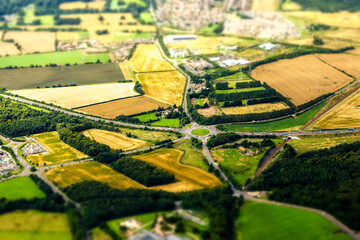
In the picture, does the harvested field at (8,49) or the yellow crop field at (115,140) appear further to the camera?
the harvested field at (8,49)

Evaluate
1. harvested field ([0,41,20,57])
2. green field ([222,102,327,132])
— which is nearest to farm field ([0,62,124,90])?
harvested field ([0,41,20,57])

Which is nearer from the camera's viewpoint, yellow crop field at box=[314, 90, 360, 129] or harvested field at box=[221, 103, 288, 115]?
yellow crop field at box=[314, 90, 360, 129]

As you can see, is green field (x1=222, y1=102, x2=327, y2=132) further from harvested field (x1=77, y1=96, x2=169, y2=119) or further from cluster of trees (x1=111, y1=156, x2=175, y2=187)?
cluster of trees (x1=111, y1=156, x2=175, y2=187)

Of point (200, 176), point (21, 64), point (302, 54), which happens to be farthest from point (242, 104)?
point (21, 64)

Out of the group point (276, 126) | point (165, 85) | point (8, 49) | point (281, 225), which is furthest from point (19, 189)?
point (8, 49)

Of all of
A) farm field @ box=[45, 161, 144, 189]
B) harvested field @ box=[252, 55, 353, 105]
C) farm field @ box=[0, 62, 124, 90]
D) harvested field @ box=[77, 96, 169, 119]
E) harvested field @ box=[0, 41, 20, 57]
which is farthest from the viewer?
harvested field @ box=[0, 41, 20, 57]

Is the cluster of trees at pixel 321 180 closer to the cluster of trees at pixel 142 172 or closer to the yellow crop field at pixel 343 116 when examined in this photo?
the yellow crop field at pixel 343 116

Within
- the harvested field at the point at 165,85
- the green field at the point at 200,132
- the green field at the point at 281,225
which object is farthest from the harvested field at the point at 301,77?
the green field at the point at 281,225
